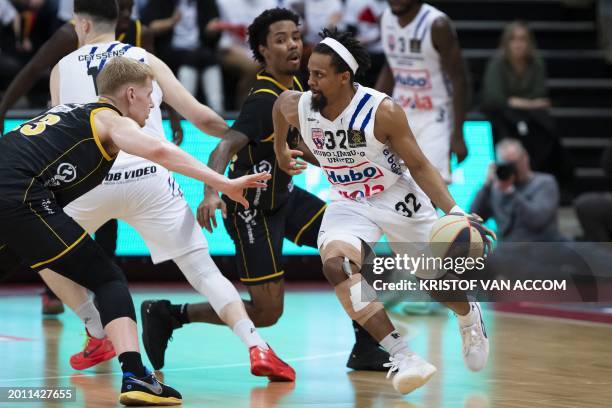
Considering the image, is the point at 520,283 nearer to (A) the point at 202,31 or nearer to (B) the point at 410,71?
(B) the point at 410,71

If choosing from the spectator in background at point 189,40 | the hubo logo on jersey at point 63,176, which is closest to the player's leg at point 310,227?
the hubo logo on jersey at point 63,176

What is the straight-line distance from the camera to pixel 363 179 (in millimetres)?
6238

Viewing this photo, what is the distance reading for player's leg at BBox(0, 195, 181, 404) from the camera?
218 inches

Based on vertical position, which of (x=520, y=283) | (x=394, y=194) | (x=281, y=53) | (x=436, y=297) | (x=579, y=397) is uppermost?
(x=281, y=53)

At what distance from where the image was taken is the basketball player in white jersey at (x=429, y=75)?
363 inches

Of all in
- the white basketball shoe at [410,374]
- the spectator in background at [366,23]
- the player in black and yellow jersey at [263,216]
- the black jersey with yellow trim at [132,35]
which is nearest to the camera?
the white basketball shoe at [410,374]

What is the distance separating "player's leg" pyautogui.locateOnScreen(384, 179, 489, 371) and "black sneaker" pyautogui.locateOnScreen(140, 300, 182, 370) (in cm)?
145

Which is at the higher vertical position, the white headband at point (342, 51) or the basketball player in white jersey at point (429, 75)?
the white headband at point (342, 51)

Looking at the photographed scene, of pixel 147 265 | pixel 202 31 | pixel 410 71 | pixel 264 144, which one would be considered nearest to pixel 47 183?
pixel 264 144

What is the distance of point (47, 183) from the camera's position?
5652mm

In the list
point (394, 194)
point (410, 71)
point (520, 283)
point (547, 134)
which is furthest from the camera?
point (547, 134)

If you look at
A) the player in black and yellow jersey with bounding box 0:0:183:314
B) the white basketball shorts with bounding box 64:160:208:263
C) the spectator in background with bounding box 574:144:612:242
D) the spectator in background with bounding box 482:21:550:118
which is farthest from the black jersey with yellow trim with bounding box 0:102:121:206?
the spectator in background with bounding box 482:21:550:118

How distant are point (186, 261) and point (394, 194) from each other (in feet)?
3.96

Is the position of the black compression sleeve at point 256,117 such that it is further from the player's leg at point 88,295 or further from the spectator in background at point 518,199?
the spectator in background at point 518,199
